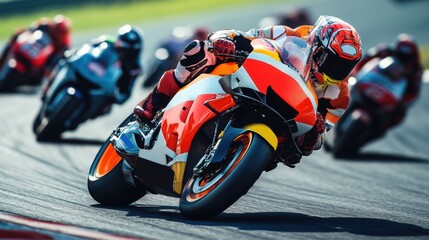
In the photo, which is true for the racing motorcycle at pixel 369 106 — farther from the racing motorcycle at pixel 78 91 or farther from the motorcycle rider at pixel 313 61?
the motorcycle rider at pixel 313 61

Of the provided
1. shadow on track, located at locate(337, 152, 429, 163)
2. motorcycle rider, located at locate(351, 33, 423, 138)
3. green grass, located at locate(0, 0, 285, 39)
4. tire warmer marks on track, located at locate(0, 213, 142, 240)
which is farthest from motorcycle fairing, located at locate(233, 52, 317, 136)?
green grass, located at locate(0, 0, 285, 39)

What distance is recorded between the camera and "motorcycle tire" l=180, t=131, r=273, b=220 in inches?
232

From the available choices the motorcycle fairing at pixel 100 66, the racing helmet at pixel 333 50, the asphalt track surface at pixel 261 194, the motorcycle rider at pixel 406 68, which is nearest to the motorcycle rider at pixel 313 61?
the racing helmet at pixel 333 50

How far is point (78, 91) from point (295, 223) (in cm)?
657

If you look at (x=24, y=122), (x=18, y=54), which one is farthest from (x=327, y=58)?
(x=18, y=54)

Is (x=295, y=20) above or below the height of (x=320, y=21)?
below

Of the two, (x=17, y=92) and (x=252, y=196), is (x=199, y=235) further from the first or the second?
(x=17, y=92)

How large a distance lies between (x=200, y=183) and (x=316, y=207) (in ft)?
5.99

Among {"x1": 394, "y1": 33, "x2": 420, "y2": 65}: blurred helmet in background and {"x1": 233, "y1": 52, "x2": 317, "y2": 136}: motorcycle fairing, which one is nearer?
{"x1": 233, "y1": 52, "x2": 317, "y2": 136}: motorcycle fairing

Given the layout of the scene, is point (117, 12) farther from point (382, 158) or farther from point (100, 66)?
point (100, 66)

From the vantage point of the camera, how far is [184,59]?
22.7 ft

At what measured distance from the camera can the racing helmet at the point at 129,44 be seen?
12.7m

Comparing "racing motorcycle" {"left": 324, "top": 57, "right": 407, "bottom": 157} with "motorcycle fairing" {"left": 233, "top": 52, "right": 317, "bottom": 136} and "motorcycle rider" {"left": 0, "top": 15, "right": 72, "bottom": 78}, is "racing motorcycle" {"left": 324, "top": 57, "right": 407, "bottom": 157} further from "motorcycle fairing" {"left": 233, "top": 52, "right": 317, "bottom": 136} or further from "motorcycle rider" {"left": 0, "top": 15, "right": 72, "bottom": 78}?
"motorcycle fairing" {"left": 233, "top": 52, "right": 317, "bottom": 136}

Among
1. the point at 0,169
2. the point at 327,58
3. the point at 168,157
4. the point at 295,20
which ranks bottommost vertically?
the point at 295,20
